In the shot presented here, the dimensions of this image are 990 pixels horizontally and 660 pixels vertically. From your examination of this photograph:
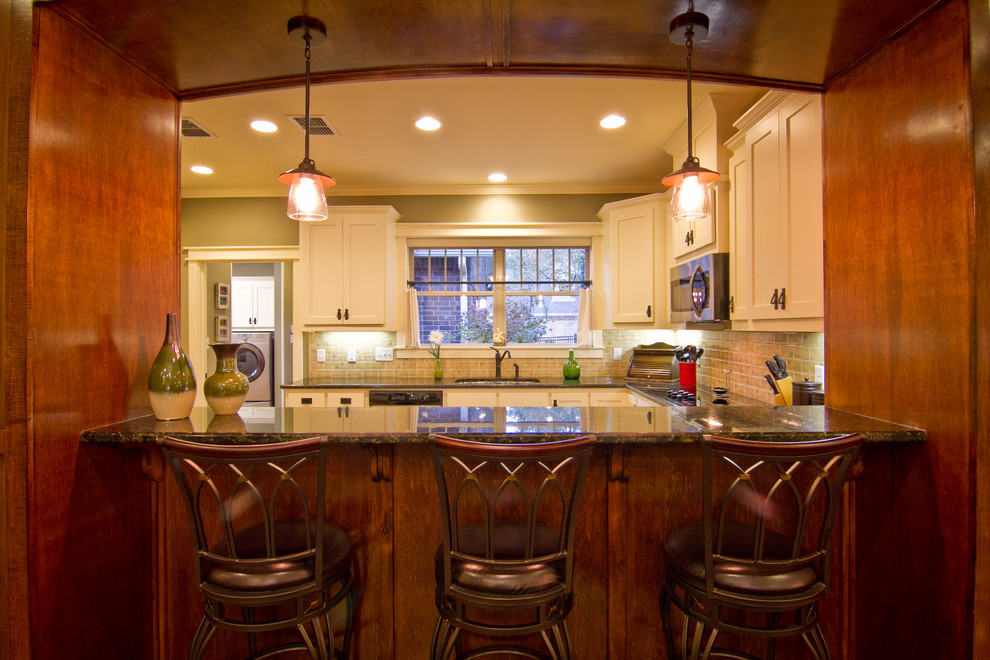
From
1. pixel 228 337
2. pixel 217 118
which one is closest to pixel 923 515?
pixel 217 118

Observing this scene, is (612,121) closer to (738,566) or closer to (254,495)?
(738,566)

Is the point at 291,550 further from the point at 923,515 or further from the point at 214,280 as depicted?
the point at 214,280

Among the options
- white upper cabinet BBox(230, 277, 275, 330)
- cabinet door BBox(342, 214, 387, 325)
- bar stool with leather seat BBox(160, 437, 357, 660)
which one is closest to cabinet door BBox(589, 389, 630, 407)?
cabinet door BBox(342, 214, 387, 325)

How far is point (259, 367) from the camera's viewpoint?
20.9 feet

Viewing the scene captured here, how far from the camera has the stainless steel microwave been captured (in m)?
2.68

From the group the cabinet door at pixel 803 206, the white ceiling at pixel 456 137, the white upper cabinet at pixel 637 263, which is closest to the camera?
the cabinet door at pixel 803 206

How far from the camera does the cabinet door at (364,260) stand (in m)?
4.05

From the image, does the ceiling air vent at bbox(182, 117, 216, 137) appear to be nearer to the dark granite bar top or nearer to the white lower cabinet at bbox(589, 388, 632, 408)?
the dark granite bar top

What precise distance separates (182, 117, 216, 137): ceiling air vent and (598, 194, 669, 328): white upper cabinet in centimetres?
293

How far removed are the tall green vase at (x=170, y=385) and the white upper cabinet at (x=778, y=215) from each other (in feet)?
7.51

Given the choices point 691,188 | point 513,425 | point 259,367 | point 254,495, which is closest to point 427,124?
point 691,188

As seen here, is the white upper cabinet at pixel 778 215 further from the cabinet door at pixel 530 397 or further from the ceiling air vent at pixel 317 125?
the ceiling air vent at pixel 317 125

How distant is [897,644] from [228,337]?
17.4 feet

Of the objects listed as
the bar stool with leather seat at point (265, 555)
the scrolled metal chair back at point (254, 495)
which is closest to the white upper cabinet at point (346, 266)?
the scrolled metal chair back at point (254, 495)
